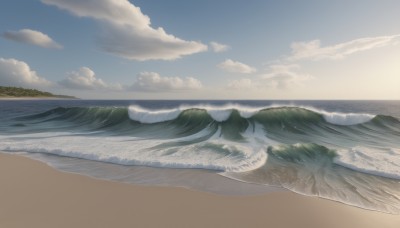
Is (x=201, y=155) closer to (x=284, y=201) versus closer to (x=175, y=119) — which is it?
(x=284, y=201)

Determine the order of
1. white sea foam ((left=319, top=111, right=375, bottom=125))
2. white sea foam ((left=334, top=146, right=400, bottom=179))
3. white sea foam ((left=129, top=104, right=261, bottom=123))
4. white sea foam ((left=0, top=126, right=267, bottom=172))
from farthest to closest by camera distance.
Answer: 1. white sea foam ((left=129, top=104, right=261, bottom=123))
2. white sea foam ((left=319, top=111, right=375, bottom=125))
3. white sea foam ((left=0, top=126, right=267, bottom=172))
4. white sea foam ((left=334, top=146, right=400, bottom=179))

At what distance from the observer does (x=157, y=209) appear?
3.21 m

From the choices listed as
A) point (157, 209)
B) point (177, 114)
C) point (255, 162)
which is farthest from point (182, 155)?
point (177, 114)

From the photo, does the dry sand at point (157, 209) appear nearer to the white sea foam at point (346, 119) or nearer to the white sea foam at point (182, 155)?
the white sea foam at point (182, 155)

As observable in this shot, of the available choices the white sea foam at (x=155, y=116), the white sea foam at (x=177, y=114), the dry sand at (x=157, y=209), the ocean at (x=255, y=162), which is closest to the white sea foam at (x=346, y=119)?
the ocean at (x=255, y=162)

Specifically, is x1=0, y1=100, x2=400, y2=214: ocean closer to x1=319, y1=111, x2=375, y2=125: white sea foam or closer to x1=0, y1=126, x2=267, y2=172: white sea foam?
x1=0, y1=126, x2=267, y2=172: white sea foam

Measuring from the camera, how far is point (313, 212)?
10.6 ft

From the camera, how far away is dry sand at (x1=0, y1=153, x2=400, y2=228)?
9.48 ft

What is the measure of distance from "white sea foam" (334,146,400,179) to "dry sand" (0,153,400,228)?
2403 mm

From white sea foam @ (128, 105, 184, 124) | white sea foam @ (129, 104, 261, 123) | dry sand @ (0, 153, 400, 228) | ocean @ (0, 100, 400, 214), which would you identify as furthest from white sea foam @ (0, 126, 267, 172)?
white sea foam @ (128, 105, 184, 124)

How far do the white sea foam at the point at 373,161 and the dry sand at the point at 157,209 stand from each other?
2403mm

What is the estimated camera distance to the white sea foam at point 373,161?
5182 millimetres

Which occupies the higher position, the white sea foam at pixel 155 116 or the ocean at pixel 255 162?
the white sea foam at pixel 155 116

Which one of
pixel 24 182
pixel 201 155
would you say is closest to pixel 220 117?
pixel 201 155
